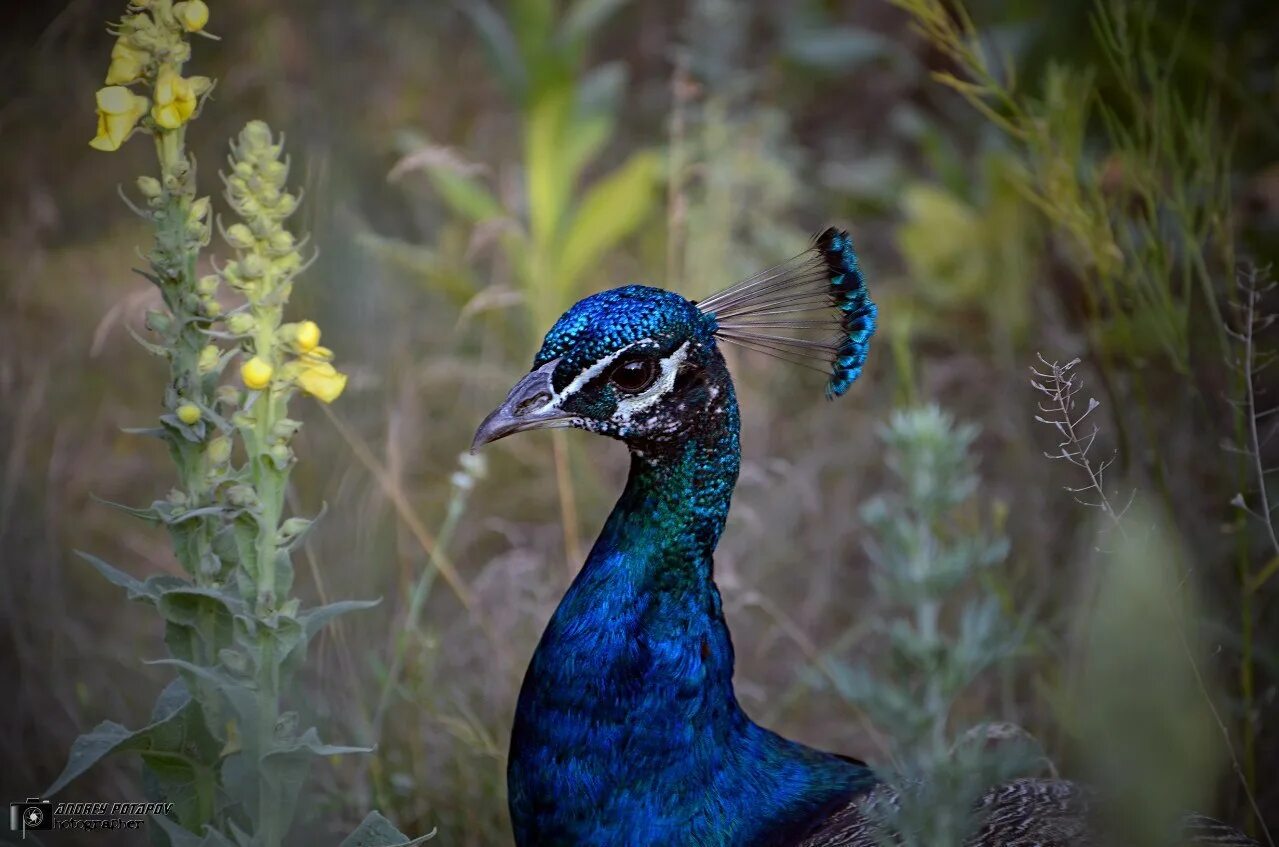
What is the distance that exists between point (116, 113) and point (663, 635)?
0.88m

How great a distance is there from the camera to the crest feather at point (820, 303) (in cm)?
164

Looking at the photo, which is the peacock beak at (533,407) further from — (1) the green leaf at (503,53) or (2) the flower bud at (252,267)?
(1) the green leaf at (503,53)

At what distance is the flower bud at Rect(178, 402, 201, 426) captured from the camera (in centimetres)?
127

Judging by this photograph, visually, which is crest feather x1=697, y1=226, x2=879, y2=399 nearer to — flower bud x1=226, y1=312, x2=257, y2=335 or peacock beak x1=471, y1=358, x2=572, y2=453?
peacock beak x1=471, y1=358, x2=572, y2=453

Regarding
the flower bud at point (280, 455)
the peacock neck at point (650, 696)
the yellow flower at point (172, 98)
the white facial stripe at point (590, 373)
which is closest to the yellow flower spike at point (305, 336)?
the flower bud at point (280, 455)

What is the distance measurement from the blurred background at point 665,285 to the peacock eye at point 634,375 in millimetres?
548

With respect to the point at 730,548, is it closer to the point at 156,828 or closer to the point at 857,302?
the point at 857,302

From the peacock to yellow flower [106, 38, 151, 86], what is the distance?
1.78 ft

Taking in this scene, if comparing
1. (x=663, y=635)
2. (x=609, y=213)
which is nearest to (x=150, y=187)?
(x=663, y=635)

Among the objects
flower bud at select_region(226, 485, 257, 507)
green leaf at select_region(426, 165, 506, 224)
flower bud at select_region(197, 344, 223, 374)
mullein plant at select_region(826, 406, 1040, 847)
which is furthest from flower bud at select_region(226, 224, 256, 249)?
green leaf at select_region(426, 165, 506, 224)

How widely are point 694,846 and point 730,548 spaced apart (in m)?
1.24

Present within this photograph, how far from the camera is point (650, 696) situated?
5.25 ft

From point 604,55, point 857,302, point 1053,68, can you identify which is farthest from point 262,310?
point 604,55
